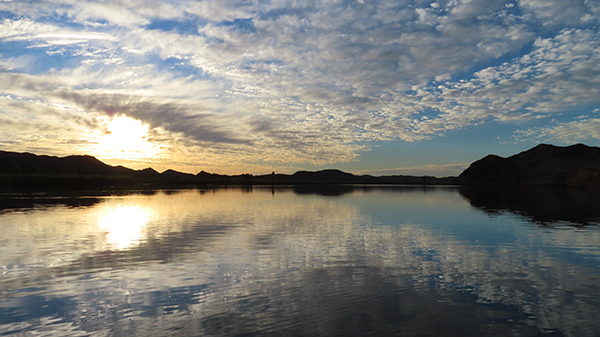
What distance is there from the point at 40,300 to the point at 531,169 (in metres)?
226

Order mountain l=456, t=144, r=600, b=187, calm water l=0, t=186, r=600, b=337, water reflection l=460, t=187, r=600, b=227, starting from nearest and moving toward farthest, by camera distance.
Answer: calm water l=0, t=186, r=600, b=337
water reflection l=460, t=187, r=600, b=227
mountain l=456, t=144, r=600, b=187

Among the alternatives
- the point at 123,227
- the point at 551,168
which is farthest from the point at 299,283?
the point at 551,168

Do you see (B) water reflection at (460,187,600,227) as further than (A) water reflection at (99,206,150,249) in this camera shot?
Yes

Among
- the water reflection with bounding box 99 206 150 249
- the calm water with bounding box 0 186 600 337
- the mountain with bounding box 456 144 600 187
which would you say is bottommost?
the calm water with bounding box 0 186 600 337

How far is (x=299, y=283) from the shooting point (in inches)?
443

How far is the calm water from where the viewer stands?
7988mm

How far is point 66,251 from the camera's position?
1638 cm

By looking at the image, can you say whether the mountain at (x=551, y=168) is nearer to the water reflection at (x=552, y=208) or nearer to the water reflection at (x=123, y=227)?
the water reflection at (x=552, y=208)

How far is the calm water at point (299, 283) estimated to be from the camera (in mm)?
7988

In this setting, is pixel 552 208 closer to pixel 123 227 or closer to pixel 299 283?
pixel 299 283

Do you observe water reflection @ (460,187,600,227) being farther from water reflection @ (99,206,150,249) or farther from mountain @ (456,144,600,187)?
mountain @ (456,144,600,187)

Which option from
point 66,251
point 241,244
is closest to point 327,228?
point 241,244

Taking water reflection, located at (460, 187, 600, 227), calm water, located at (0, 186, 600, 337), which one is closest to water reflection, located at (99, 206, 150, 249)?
calm water, located at (0, 186, 600, 337)

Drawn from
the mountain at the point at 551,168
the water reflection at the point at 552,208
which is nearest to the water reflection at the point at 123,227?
the water reflection at the point at 552,208
